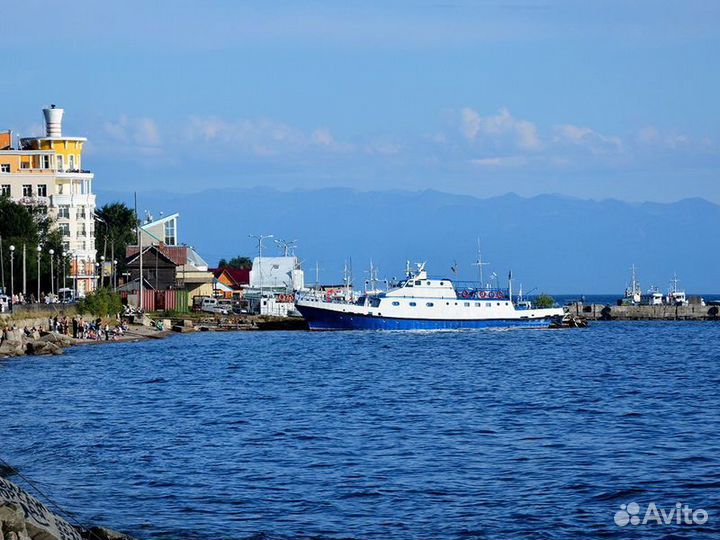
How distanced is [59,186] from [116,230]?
102 ft

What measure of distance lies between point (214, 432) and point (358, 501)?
44.8 feet

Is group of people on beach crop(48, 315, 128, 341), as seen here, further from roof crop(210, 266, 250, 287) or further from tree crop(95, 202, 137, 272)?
roof crop(210, 266, 250, 287)

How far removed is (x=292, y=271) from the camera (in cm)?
17350

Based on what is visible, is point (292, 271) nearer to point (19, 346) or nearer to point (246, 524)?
point (19, 346)

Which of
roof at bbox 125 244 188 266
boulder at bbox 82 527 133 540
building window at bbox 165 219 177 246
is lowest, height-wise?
boulder at bbox 82 527 133 540

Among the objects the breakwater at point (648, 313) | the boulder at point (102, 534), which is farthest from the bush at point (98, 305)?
the breakwater at point (648, 313)

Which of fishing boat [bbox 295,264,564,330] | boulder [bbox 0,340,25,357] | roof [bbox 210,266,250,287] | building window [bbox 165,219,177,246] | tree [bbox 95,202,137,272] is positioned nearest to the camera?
boulder [bbox 0,340,25,357]

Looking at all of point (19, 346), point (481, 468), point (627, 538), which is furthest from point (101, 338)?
point (627, 538)

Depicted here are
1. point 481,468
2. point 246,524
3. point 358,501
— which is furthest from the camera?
point 481,468

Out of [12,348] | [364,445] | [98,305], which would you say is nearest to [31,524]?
[364,445]

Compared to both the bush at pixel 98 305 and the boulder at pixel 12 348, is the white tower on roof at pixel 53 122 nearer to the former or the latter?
the bush at pixel 98 305

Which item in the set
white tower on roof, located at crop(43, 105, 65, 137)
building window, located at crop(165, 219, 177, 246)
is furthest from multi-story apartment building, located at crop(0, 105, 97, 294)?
building window, located at crop(165, 219, 177, 246)
